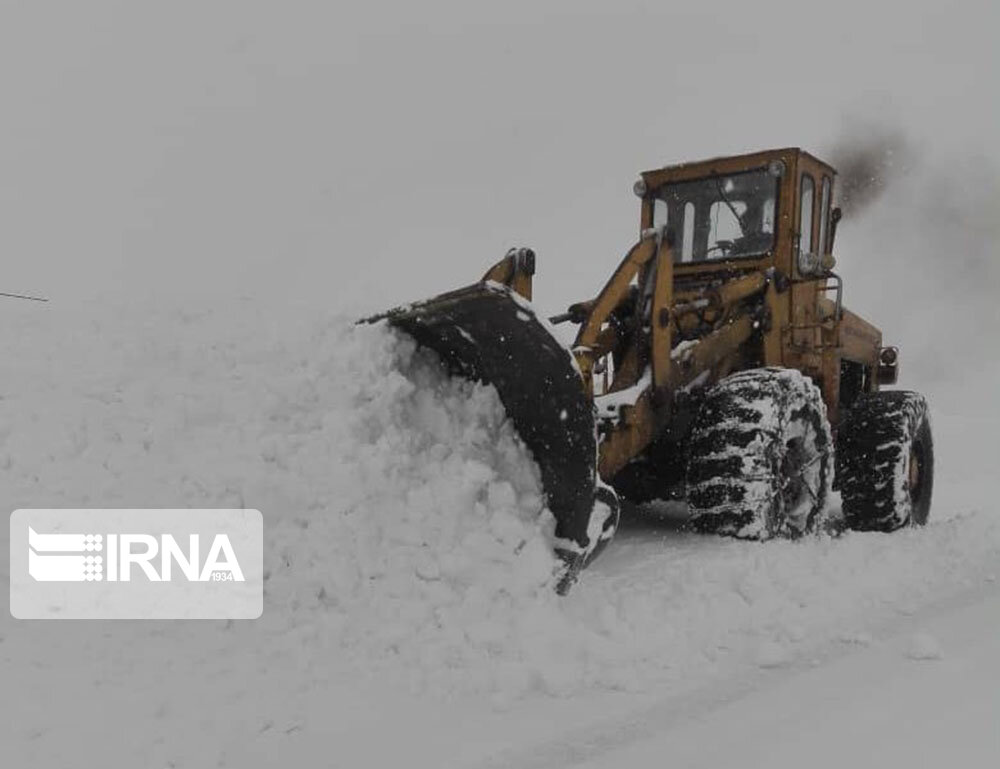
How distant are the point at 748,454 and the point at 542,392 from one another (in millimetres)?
1400

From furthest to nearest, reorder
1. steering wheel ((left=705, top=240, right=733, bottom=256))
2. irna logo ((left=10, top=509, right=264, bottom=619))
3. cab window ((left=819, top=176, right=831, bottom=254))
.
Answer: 1. cab window ((left=819, top=176, right=831, bottom=254))
2. steering wheel ((left=705, top=240, right=733, bottom=256))
3. irna logo ((left=10, top=509, right=264, bottom=619))

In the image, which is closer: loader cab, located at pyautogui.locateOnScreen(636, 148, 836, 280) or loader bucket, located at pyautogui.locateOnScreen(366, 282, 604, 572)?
loader bucket, located at pyautogui.locateOnScreen(366, 282, 604, 572)

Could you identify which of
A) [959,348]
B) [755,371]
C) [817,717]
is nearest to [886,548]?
[755,371]

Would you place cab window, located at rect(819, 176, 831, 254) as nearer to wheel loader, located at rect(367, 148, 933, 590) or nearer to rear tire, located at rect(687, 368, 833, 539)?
wheel loader, located at rect(367, 148, 933, 590)

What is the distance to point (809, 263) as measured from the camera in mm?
6102

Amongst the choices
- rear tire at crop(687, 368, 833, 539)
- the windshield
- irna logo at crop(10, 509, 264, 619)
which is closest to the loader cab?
the windshield

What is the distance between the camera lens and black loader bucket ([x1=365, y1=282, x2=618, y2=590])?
3619 millimetres

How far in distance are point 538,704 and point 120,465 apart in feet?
5.50

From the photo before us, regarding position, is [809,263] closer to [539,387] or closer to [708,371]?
[708,371]

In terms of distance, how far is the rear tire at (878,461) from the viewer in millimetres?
6023

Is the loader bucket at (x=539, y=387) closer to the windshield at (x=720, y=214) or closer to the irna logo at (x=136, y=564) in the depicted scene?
the irna logo at (x=136, y=564)

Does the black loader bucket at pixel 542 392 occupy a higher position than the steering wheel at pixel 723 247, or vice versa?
the steering wheel at pixel 723 247

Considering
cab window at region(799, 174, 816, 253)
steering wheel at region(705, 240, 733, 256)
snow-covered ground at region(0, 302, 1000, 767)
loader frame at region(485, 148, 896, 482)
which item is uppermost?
cab window at region(799, 174, 816, 253)

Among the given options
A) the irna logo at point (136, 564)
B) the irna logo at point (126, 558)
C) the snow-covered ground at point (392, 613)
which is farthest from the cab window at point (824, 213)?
the irna logo at point (126, 558)
